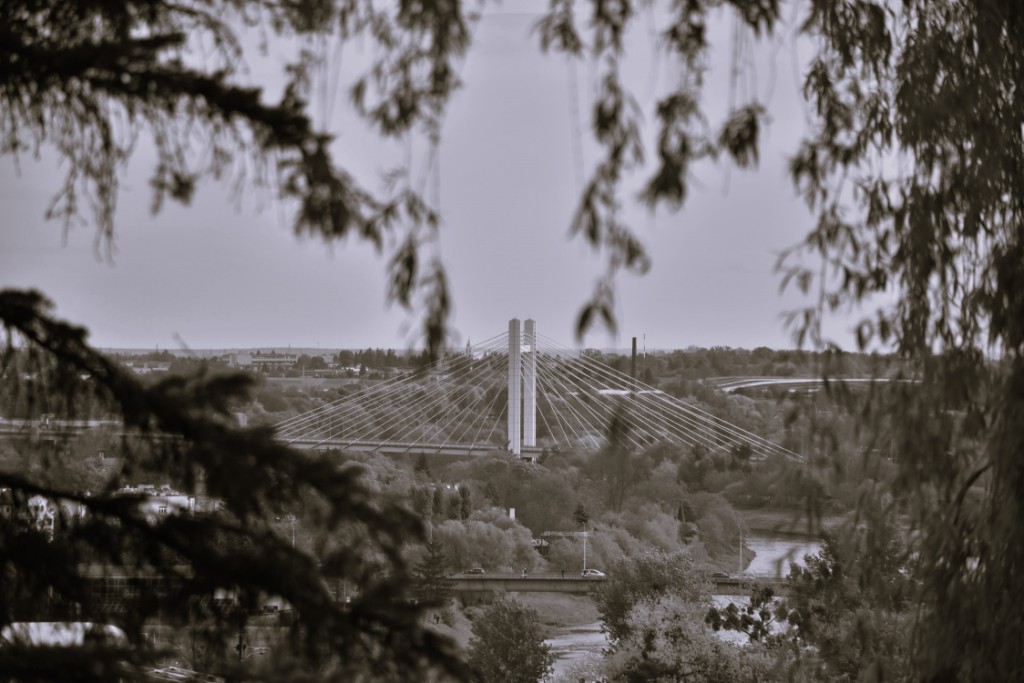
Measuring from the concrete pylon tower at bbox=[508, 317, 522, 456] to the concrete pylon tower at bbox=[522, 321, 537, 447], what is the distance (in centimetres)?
28

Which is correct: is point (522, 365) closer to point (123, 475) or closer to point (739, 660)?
point (739, 660)

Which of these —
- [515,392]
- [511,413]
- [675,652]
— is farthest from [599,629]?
[515,392]

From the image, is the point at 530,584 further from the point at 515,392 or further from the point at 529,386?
the point at 529,386

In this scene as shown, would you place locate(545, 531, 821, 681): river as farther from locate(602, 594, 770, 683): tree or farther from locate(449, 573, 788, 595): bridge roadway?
locate(602, 594, 770, 683): tree

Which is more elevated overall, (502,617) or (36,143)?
(36,143)

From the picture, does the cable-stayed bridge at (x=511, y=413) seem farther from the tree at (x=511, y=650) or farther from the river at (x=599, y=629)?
the tree at (x=511, y=650)

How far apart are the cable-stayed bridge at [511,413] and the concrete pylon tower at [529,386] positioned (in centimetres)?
2

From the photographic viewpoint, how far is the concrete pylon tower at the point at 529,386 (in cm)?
2345

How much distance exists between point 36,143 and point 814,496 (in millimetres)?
1856

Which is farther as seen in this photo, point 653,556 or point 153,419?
point 653,556

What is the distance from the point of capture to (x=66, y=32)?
82.7 inches

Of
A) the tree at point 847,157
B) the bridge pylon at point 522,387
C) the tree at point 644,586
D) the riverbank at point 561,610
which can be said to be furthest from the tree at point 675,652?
the bridge pylon at point 522,387

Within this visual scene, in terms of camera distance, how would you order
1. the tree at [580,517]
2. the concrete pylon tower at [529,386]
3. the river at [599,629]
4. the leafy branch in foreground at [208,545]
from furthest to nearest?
the concrete pylon tower at [529,386] → the tree at [580,517] → the river at [599,629] → the leafy branch in foreground at [208,545]

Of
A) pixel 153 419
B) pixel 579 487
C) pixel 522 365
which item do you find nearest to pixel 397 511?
pixel 153 419
